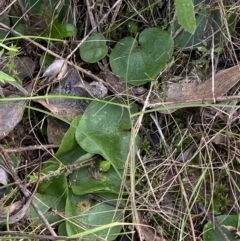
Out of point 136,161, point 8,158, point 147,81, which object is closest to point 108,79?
point 147,81

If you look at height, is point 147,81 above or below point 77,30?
below

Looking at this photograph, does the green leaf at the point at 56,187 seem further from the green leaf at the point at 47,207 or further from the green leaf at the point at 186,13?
the green leaf at the point at 186,13

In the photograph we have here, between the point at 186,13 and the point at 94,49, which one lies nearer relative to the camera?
the point at 186,13

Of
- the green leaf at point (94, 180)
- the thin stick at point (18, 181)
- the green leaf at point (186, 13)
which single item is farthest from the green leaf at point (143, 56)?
the thin stick at point (18, 181)

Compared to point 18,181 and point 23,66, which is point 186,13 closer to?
point 23,66

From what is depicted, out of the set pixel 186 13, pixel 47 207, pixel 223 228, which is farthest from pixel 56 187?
pixel 186 13

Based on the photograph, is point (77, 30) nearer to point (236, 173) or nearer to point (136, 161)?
point (136, 161)

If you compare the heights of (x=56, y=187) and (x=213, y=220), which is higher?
(x=56, y=187)
